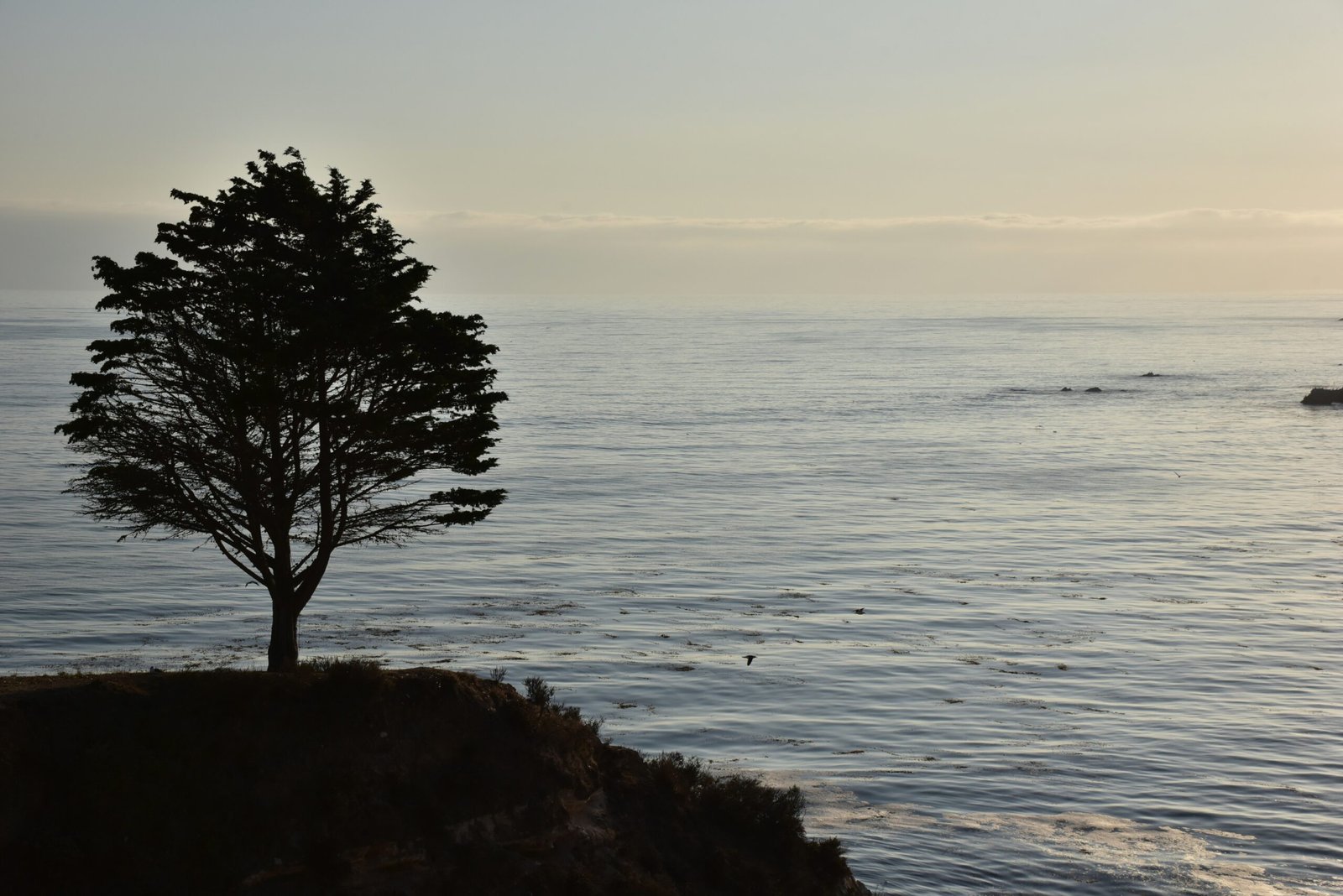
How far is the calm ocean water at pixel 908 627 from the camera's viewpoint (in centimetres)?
3234

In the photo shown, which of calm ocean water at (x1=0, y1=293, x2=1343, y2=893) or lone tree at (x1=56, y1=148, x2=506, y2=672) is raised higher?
lone tree at (x1=56, y1=148, x2=506, y2=672)

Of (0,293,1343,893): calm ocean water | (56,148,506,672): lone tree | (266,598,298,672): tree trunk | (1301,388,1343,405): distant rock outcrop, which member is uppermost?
(1301,388,1343,405): distant rock outcrop

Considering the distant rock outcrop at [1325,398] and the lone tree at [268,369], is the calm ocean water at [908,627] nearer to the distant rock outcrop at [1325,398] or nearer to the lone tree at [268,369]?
the lone tree at [268,369]

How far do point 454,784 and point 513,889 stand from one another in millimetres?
2276

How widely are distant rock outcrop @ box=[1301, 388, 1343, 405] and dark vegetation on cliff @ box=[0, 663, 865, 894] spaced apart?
13868 centimetres

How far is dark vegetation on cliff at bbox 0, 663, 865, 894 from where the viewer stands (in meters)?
22.0

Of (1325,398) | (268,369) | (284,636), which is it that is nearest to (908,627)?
(284,636)

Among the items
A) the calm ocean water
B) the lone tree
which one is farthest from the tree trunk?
the calm ocean water

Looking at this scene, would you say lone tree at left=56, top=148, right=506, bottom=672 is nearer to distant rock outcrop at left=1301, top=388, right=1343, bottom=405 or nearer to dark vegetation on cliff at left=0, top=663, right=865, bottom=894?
dark vegetation on cliff at left=0, top=663, right=865, bottom=894

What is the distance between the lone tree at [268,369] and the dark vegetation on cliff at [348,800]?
378 cm

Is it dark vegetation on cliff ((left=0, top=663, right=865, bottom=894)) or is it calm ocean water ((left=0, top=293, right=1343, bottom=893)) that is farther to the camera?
calm ocean water ((left=0, top=293, right=1343, bottom=893))

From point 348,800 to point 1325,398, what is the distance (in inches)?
5847

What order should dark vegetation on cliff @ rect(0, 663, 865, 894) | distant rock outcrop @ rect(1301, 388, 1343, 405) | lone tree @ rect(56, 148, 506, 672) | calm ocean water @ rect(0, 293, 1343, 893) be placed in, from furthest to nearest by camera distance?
1. distant rock outcrop @ rect(1301, 388, 1343, 405)
2. calm ocean water @ rect(0, 293, 1343, 893)
3. lone tree @ rect(56, 148, 506, 672)
4. dark vegetation on cliff @ rect(0, 663, 865, 894)

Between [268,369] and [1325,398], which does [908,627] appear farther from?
[1325,398]
